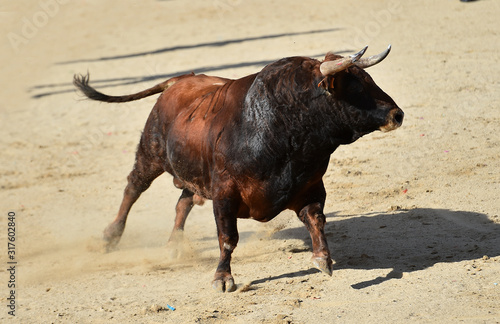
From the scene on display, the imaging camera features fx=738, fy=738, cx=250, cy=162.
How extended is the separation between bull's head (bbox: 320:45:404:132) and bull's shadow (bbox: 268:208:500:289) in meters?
1.29

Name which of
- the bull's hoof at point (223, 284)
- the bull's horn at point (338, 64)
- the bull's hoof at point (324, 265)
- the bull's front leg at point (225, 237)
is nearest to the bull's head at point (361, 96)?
the bull's horn at point (338, 64)

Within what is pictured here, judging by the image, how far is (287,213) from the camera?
7973 millimetres

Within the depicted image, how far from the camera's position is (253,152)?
5.63m

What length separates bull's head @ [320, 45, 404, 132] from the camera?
5375mm

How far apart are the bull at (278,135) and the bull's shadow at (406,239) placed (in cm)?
62

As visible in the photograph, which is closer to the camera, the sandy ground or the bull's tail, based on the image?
the sandy ground

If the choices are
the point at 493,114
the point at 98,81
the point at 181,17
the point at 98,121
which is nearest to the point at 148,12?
the point at 181,17

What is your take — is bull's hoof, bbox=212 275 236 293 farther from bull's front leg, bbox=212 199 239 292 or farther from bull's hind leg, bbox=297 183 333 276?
bull's hind leg, bbox=297 183 333 276

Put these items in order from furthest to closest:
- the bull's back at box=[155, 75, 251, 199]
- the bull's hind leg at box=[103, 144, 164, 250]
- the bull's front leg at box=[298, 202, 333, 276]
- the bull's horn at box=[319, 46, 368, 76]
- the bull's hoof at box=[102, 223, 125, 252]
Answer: the bull's hoof at box=[102, 223, 125, 252]
the bull's hind leg at box=[103, 144, 164, 250]
the bull's back at box=[155, 75, 251, 199]
the bull's front leg at box=[298, 202, 333, 276]
the bull's horn at box=[319, 46, 368, 76]

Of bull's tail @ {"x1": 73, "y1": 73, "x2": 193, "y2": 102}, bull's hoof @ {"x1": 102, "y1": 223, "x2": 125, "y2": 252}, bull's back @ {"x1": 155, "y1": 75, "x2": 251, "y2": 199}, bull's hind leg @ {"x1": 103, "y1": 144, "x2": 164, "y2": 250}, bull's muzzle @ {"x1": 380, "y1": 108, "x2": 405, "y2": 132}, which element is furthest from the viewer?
bull's hoof @ {"x1": 102, "y1": 223, "x2": 125, "y2": 252}

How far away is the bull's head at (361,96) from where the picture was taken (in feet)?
17.6

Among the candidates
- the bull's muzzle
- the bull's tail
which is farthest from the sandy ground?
the bull's tail

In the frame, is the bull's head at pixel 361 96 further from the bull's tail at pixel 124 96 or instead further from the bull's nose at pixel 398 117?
the bull's tail at pixel 124 96

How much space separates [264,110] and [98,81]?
956 centimetres
